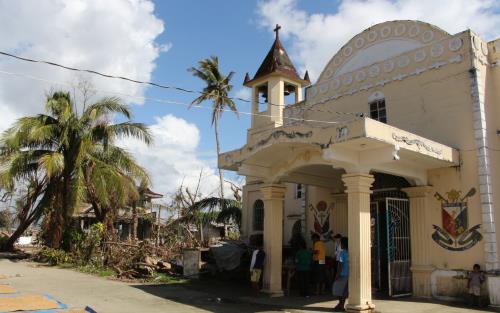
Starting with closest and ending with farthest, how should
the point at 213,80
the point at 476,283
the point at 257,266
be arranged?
the point at 476,283
the point at 257,266
the point at 213,80

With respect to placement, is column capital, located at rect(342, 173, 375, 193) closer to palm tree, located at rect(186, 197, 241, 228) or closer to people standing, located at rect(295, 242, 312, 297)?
people standing, located at rect(295, 242, 312, 297)

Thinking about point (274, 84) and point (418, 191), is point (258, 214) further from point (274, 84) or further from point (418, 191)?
point (418, 191)

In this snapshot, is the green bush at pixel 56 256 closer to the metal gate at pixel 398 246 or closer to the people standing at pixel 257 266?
the people standing at pixel 257 266

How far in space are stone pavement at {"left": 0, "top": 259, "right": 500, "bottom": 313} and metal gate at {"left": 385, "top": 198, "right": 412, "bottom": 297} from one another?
0.56 m

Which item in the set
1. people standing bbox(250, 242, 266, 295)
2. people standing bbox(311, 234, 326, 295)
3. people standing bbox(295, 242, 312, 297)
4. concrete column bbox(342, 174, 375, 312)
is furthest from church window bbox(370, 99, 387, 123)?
people standing bbox(250, 242, 266, 295)

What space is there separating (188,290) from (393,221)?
602 cm

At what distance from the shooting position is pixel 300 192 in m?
17.7

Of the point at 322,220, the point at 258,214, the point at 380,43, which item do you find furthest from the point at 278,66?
the point at 322,220

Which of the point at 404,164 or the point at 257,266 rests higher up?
the point at 404,164

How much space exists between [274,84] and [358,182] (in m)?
8.80

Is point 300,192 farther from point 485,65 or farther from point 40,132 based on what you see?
point 40,132

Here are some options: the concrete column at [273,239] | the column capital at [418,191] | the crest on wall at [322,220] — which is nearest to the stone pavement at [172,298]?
the concrete column at [273,239]

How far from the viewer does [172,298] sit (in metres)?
11.5

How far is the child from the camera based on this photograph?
10.5 m
